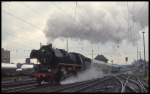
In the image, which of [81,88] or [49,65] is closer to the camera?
[81,88]

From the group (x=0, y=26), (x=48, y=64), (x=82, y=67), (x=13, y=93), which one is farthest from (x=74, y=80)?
(x=13, y=93)

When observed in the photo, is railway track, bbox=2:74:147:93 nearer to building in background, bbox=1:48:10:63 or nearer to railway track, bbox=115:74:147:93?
railway track, bbox=115:74:147:93

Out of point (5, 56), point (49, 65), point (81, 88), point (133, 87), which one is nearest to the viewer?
point (81, 88)

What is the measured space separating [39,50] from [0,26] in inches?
277

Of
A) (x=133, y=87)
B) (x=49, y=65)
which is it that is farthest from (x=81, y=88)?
(x=49, y=65)

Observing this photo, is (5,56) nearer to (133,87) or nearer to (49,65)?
(49,65)

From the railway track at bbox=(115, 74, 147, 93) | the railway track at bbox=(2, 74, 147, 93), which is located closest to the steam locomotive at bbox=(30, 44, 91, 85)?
the railway track at bbox=(2, 74, 147, 93)

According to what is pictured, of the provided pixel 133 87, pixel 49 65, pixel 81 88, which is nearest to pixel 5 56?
pixel 49 65

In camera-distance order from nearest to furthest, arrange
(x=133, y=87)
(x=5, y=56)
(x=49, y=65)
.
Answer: (x=133, y=87) < (x=49, y=65) < (x=5, y=56)

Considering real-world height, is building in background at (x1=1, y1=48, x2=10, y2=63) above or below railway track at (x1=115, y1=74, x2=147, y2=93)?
above

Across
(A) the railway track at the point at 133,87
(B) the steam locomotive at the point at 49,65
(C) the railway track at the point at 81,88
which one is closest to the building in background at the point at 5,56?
(A) the railway track at the point at 133,87

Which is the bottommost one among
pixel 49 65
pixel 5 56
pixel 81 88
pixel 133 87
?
pixel 133 87

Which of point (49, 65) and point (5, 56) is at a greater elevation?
point (5, 56)

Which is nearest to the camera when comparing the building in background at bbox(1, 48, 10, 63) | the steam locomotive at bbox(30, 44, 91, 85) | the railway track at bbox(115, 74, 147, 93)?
the railway track at bbox(115, 74, 147, 93)
